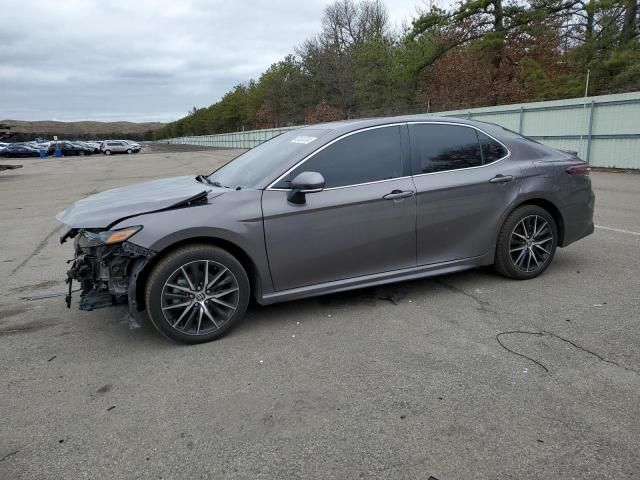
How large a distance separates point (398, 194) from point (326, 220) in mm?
693

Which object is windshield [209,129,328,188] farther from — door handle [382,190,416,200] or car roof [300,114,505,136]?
door handle [382,190,416,200]

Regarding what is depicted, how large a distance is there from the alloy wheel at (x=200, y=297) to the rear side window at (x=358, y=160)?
33.6 inches

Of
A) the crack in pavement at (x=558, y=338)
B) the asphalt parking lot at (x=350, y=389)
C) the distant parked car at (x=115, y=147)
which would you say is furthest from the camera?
the distant parked car at (x=115, y=147)

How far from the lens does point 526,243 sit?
16.3 ft

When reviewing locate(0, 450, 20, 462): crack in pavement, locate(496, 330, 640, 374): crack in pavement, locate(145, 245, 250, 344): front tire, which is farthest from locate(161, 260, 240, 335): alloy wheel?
locate(496, 330, 640, 374): crack in pavement

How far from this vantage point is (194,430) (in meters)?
2.78

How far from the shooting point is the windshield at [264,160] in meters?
4.25

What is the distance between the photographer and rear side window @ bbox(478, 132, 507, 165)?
4855 mm

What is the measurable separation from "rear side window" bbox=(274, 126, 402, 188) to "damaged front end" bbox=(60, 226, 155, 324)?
3.92ft

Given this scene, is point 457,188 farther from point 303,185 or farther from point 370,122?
point 303,185

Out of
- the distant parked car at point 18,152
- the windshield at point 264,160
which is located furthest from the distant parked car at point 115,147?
the windshield at point 264,160

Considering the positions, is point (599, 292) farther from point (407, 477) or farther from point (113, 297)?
point (113, 297)

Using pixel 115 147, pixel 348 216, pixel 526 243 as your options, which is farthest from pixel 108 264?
pixel 115 147

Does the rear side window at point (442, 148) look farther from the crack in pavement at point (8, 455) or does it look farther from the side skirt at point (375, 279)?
the crack in pavement at point (8, 455)
